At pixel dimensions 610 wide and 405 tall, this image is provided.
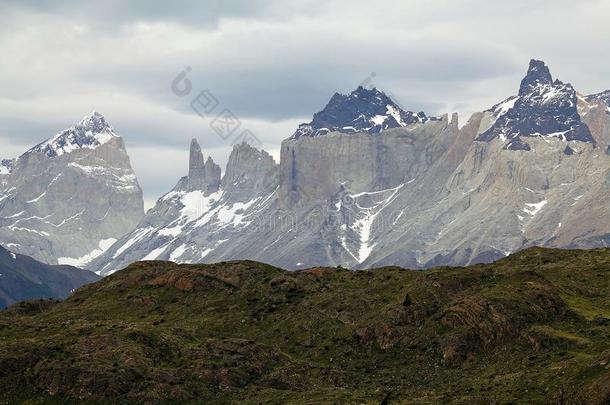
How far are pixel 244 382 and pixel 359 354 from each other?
1829 centimetres

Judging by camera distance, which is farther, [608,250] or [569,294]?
[608,250]

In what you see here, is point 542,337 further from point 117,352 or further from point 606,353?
point 117,352

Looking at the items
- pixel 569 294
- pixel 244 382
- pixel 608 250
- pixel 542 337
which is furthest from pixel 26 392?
pixel 608 250

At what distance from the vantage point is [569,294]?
148m

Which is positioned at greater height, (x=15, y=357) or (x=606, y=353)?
(x=15, y=357)

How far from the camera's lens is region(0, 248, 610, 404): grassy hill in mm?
→ 120438

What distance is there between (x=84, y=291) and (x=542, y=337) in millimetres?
88241

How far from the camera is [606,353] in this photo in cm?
10994

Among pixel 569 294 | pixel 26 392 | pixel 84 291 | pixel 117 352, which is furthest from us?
pixel 84 291

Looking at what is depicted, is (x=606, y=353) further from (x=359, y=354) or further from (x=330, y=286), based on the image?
(x=330, y=286)

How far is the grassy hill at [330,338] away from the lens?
12044cm

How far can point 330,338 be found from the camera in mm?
145625

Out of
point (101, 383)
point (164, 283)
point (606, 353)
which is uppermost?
point (164, 283)

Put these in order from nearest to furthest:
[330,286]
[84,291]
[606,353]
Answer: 1. [606,353]
2. [330,286]
3. [84,291]
